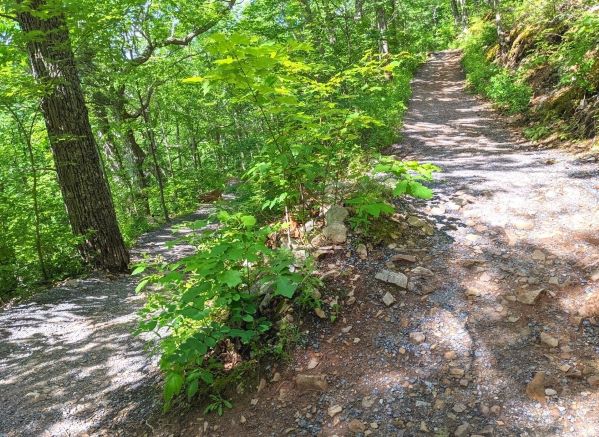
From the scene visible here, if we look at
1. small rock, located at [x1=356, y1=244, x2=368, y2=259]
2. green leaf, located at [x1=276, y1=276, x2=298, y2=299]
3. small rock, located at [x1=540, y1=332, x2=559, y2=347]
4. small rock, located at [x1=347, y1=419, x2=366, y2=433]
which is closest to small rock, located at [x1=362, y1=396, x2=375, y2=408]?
small rock, located at [x1=347, y1=419, x2=366, y2=433]

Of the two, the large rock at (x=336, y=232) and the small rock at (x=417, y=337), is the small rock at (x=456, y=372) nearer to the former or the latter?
the small rock at (x=417, y=337)

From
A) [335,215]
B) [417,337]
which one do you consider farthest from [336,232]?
[417,337]

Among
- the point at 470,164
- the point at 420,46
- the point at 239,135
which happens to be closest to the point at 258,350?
the point at 470,164

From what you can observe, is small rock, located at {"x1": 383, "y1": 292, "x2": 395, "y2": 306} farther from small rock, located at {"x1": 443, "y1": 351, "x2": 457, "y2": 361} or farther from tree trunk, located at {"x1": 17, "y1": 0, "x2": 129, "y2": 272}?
tree trunk, located at {"x1": 17, "y1": 0, "x2": 129, "y2": 272}

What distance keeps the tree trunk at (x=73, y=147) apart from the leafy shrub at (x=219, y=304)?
366 centimetres

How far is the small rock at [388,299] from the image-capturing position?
128 inches

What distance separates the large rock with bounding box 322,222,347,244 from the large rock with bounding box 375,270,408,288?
0.62 m

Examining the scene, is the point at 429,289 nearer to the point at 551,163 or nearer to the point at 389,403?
the point at 389,403

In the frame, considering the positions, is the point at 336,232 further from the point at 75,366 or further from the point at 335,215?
the point at 75,366

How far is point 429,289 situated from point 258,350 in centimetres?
163

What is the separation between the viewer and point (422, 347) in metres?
2.82

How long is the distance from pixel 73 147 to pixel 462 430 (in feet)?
21.8

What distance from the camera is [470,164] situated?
22.3ft

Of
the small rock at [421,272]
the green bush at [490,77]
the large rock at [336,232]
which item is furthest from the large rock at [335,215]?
the green bush at [490,77]
